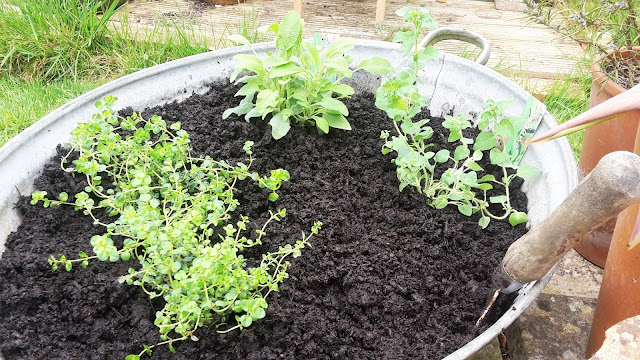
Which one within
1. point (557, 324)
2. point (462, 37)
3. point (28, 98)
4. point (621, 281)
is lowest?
point (557, 324)

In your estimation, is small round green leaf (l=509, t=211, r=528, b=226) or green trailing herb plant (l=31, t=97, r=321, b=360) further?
small round green leaf (l=509, t=211, r=528, b=226)

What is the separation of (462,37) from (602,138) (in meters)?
0.54

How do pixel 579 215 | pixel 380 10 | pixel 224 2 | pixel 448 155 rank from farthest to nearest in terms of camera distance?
1. pixel 224 2
2. pixel 380 10
3. pixel 448 155
4. pixel 579 215

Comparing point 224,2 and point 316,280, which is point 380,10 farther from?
point 316,280

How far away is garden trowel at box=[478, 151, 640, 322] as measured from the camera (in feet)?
2.79

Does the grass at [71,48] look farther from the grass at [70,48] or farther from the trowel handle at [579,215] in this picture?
the trowel handle at [579,215]

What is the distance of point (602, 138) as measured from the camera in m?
1.57

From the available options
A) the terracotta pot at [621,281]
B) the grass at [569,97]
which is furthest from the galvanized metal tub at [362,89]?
the grass at [569,97]

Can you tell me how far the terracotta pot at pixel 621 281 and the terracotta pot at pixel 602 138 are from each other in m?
0.39

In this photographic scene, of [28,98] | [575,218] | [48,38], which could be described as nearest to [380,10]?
[48,38]

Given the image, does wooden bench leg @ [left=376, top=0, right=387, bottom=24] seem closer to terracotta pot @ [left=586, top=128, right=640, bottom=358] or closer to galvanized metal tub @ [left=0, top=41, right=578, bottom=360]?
galvanized metal tub @ [left=0, top=41, right=578, bottom=360]

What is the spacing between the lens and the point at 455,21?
3.32 meters

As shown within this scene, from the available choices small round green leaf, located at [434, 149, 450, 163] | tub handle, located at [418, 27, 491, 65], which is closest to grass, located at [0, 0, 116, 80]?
tub handle, located at [418, 27, 491, 65]

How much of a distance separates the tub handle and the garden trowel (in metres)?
0.76
